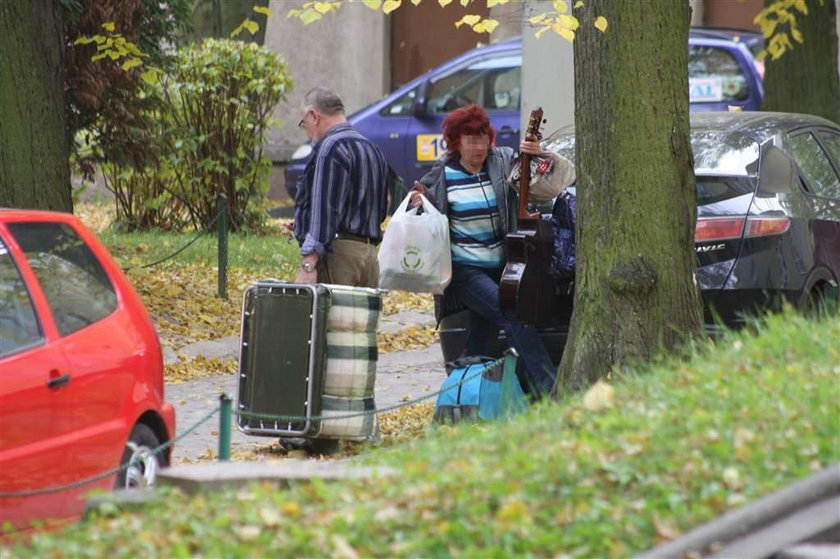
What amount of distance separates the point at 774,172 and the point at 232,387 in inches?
164

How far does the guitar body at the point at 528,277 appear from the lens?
335 inches

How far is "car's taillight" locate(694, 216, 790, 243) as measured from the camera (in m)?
8.70

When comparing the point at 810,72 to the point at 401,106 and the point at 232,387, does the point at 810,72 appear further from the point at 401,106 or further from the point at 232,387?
the point at 232,387

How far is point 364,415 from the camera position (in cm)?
830

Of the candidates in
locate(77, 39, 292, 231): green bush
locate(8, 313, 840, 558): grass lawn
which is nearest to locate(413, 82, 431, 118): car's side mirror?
locate(77, 39, 292, 231): green bush

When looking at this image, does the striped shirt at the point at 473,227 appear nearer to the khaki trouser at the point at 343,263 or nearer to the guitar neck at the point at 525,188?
A: the guitar neck at the point at 525,188

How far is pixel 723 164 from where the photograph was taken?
9.04m

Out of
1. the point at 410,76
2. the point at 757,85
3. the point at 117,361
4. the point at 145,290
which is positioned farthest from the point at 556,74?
the point at 410,76

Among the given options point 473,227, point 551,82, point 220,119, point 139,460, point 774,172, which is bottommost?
point 139,460

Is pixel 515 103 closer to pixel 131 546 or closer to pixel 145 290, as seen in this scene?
pixel 145 290

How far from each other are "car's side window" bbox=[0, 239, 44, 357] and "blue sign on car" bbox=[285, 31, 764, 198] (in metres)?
12.1

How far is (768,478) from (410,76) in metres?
21.4

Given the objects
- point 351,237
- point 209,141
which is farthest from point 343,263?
point 209,141

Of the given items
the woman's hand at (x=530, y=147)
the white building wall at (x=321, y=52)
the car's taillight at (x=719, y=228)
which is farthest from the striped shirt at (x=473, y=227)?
the white building wall at (x=321, y=52)
